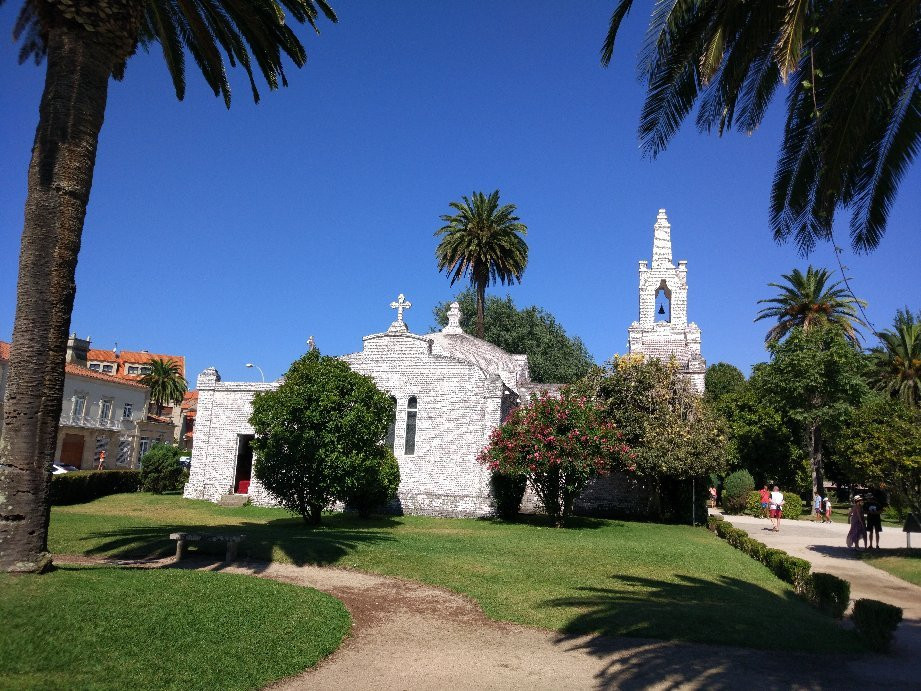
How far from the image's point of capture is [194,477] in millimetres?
29453

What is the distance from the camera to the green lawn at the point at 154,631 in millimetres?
6734

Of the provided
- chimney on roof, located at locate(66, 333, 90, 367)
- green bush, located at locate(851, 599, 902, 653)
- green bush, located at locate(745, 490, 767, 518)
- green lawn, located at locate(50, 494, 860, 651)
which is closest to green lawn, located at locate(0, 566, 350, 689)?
green lawn, located at locate(50, 494, 860, 651)

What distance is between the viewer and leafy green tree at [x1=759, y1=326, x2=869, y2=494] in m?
37.8

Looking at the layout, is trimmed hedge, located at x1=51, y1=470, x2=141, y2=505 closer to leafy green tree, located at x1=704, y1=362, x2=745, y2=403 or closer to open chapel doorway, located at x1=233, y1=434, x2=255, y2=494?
open chapel doorway, located at x1=233, y1=434, x2=255, y2=494

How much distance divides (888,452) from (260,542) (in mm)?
16427

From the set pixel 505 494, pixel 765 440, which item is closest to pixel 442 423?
pixel 505 494

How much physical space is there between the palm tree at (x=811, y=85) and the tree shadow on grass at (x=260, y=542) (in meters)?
11.3

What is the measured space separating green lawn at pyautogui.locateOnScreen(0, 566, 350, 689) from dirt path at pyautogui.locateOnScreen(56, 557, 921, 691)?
52 centimetres

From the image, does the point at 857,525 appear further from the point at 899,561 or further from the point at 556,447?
the point at 556,447

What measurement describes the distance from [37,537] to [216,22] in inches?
391

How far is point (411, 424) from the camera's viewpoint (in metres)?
26.8

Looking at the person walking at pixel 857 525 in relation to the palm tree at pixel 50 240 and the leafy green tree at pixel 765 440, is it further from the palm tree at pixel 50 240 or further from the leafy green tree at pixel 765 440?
the palm tree at pixel 50 240

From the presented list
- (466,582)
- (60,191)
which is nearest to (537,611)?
(466,582)

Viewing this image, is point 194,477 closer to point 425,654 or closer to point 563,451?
point 563,451
